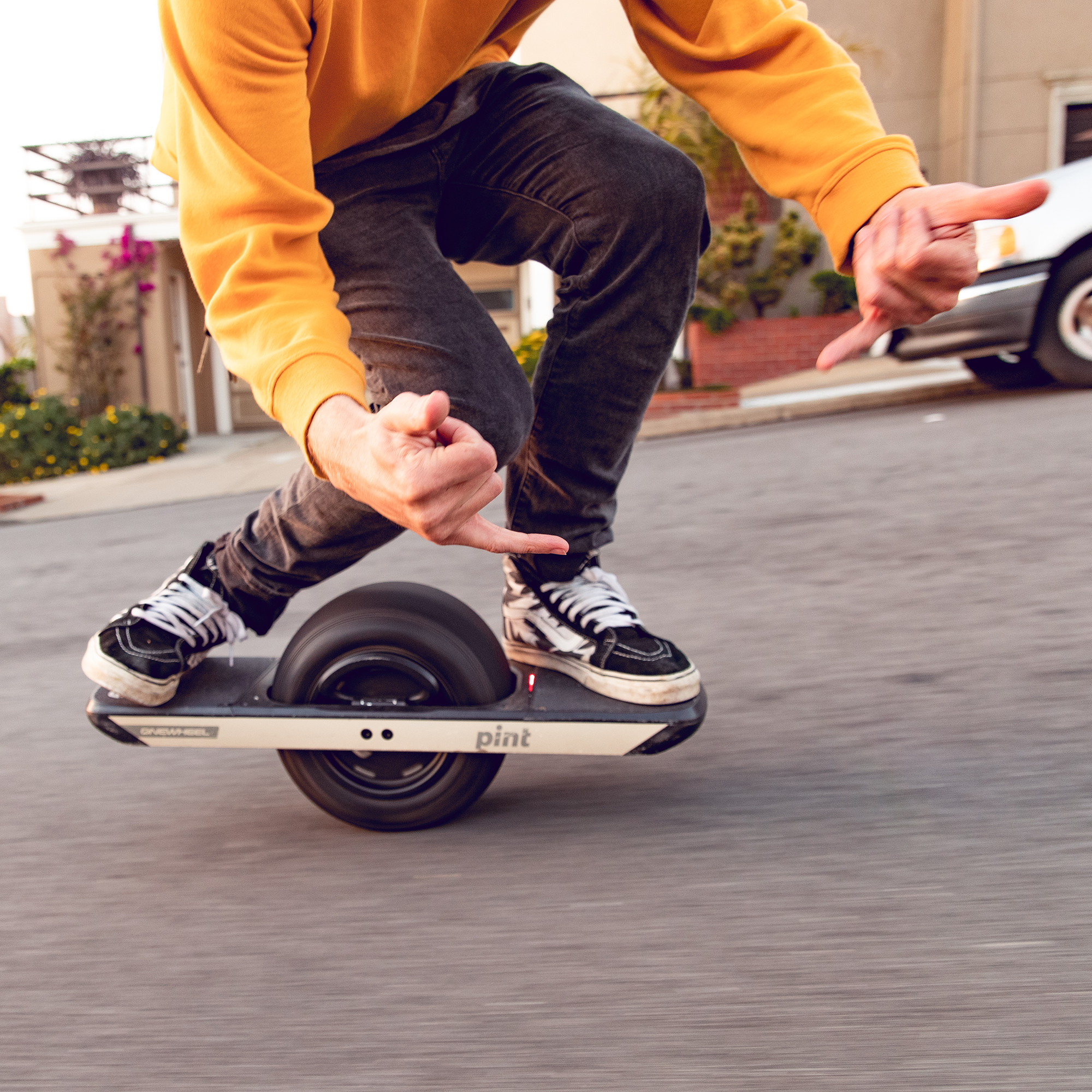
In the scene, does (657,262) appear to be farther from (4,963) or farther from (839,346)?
(4,963)

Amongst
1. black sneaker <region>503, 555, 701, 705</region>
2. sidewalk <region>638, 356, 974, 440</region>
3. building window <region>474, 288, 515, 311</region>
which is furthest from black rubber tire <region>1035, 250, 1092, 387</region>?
building window <region>474, 288, 515, 311</region>

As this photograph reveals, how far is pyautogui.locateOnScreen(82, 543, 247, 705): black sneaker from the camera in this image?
1.77 metres

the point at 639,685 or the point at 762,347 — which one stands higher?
the point at 639,685

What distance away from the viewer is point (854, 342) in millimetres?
1292

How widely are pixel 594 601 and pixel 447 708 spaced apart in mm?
358

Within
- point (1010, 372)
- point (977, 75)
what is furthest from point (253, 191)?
point (977, 75)

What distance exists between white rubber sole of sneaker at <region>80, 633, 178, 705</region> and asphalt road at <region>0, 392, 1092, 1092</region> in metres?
0.27

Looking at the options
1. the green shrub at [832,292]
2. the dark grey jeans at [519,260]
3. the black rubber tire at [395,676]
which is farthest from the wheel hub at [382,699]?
the green shrub at [832,292]

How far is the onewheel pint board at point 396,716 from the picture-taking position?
5.55ft

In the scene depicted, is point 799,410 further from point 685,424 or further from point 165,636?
point 165,636

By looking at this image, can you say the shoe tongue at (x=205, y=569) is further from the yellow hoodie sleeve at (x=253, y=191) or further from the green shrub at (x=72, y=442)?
the green shrub at (x=72, y=442)

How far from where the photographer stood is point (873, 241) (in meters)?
1.39

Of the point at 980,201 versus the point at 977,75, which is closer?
the point at 980,201

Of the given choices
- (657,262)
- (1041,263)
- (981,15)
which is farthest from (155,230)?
(657,262)
